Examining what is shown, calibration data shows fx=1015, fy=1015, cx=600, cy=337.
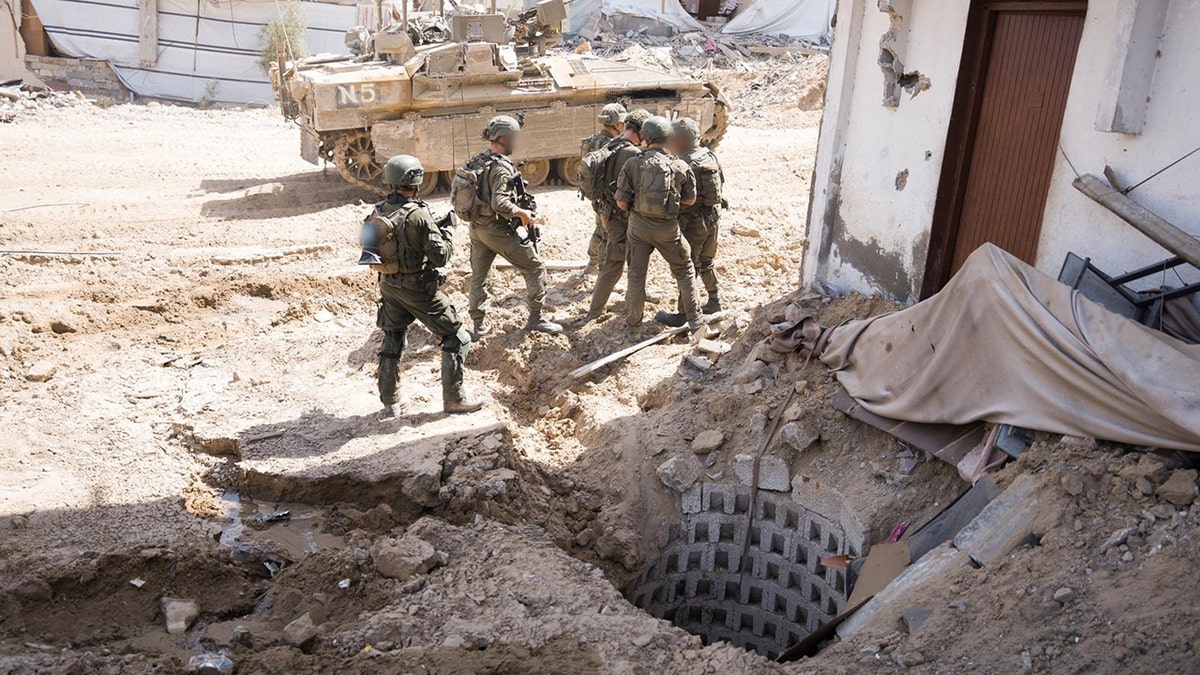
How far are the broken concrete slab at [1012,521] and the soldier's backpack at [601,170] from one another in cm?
450

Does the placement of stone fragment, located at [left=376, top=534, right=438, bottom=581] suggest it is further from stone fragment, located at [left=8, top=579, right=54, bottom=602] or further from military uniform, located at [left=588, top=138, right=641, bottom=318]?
military uniform, located at [left=588, top=138, right=641, bottom=318]

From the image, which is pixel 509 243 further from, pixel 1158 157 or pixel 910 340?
pixel 1158 157

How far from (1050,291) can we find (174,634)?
4.48 m

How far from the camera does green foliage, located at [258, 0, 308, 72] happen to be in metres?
19.4

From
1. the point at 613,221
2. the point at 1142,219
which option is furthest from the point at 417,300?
the point at 1142,219

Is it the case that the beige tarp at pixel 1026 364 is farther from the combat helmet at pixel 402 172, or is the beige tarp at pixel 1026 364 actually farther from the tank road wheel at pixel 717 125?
the tank road wheel at pixel 717 125

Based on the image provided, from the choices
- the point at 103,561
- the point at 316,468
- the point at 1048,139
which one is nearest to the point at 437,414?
the point at 316,468

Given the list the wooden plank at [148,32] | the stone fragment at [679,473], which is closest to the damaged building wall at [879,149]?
the stone fragment at [679,473]

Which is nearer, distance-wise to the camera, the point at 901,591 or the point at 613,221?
the point at 901,591

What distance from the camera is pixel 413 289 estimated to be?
6691mm

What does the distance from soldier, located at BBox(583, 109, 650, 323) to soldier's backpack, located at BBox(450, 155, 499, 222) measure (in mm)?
1043

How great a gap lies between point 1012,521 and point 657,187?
150 inches

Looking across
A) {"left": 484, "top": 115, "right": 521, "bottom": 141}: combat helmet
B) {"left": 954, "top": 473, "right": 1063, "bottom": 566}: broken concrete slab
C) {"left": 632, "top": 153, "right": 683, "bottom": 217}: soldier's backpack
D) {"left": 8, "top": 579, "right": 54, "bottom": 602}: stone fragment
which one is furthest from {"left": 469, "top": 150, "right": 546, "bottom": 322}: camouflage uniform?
{"left": 954, "top": 473, "right": 1063, "bottom": 566}: broken concrete slab

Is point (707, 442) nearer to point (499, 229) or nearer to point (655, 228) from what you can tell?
point (655, 228)
